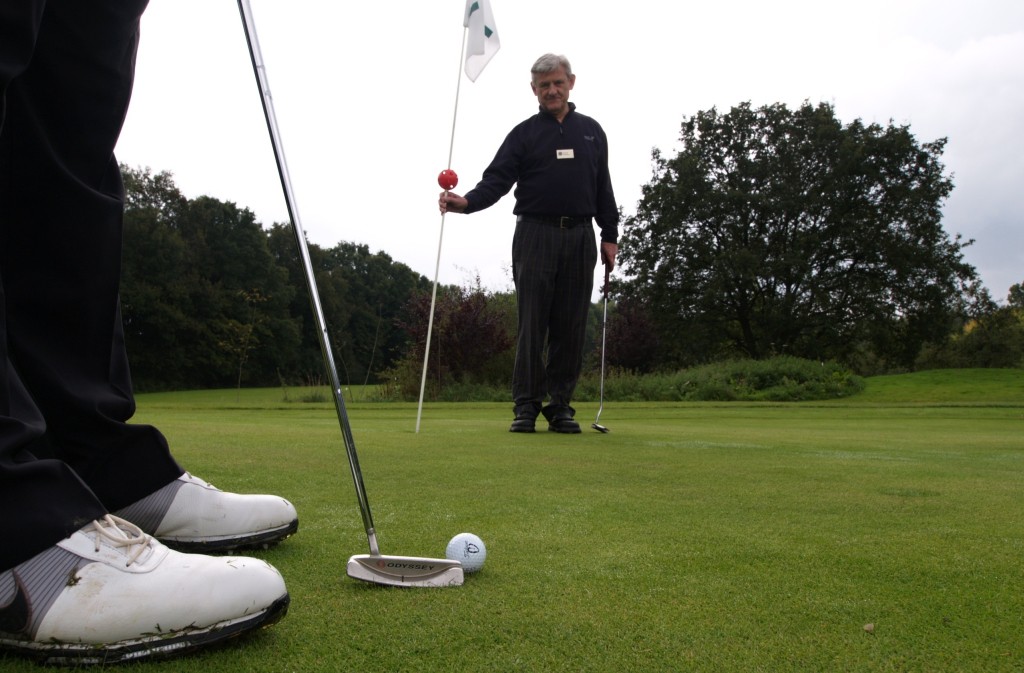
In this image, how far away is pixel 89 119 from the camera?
4.76ft

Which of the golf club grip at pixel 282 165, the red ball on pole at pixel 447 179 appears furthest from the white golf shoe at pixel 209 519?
the red ball on pole at pixel 447 179

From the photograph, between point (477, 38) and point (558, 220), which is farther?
point (477, 38)

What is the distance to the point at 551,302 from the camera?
201 inches

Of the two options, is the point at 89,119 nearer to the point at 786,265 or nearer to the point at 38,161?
→ the point at 38,161

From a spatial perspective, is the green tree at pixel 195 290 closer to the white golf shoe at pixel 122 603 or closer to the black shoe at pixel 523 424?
the black shoe at pixel 523 424

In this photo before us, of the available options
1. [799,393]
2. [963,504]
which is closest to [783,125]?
[799,393]

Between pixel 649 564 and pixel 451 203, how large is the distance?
12.1 feet

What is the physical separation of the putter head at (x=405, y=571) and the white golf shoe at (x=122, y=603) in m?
0.20

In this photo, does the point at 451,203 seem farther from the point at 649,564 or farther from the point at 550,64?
the point at 649,564

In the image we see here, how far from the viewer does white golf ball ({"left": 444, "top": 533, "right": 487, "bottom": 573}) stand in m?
1.36

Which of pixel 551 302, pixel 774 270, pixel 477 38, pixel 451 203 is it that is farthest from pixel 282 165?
pixel 774 270

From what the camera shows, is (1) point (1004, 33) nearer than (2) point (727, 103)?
Yes

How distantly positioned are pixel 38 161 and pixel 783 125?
31337 mm

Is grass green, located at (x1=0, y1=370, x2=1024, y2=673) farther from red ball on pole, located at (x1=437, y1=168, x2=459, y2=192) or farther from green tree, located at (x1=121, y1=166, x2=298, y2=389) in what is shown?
Answer: green tree, located at (x1=121, y1=166, x2=298, y2=389)
